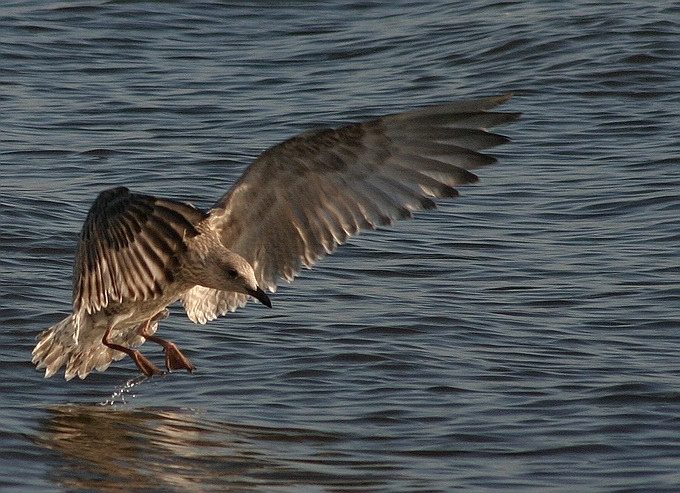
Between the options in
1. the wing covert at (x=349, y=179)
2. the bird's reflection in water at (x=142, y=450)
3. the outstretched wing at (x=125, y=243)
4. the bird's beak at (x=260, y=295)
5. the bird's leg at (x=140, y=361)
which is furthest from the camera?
the bird's leg at (x=140, y=361)

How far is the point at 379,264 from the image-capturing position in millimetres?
8797

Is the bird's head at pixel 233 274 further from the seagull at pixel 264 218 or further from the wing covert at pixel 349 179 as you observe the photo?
the wing covert at pixel 349 179

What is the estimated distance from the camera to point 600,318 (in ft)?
25.5

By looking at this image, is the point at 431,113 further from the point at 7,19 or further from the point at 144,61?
the point at 7,19

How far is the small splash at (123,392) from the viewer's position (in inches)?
269

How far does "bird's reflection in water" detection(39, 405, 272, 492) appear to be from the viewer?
572 cm

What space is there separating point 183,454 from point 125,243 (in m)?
0.85

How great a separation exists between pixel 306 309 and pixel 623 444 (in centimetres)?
236

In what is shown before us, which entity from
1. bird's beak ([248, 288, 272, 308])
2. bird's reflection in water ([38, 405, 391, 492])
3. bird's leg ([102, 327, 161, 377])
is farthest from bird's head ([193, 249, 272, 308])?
bird's reflection in water ([38, 405, 391, 492])

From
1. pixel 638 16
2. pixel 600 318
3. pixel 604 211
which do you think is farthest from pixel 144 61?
pixel 600 318

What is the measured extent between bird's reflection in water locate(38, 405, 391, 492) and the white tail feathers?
0.28m

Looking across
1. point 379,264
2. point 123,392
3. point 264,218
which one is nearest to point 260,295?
point 264,218

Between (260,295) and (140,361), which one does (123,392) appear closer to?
(140,361)

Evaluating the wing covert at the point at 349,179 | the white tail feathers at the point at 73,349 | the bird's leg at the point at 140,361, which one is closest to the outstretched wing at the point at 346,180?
the wing covert at the point at 349,179
